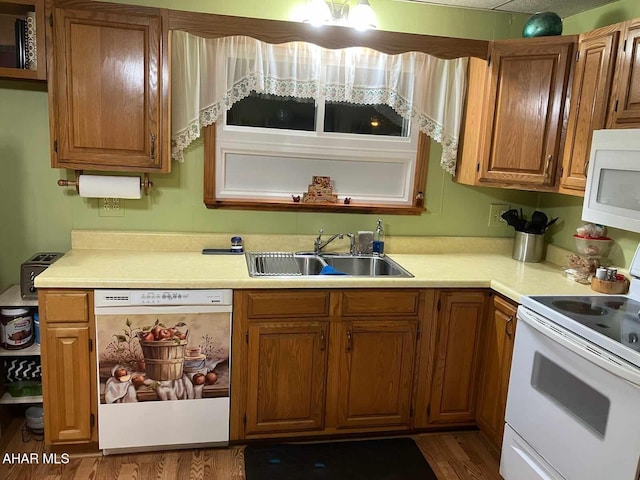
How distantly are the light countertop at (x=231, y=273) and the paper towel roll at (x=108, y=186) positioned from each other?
10.8 inches

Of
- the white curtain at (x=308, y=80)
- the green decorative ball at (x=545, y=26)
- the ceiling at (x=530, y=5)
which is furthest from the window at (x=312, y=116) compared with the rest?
the green decorative ball at (x=545, y=26)

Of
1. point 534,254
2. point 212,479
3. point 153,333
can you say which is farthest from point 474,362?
point 153,333

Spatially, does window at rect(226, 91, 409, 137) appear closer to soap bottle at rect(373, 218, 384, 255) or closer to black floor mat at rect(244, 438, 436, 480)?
soap bottle at rect(373, 218, 384, 255)

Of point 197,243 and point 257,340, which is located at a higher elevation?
point 197,243

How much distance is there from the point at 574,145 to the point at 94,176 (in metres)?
2.41

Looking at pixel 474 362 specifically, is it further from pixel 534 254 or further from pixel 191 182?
pixel 191 182

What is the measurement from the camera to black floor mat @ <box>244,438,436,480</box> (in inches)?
91.8

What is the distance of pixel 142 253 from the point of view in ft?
8.82

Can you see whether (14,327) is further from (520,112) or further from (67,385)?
(520,112)

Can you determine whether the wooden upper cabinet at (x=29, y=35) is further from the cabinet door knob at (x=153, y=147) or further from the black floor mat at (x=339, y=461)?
the black floor mat at (x=339, y=461)

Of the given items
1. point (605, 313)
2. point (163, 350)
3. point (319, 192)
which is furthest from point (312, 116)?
point (605, 313)

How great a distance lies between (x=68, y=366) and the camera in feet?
7.32

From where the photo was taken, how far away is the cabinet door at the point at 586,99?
225 centimetres

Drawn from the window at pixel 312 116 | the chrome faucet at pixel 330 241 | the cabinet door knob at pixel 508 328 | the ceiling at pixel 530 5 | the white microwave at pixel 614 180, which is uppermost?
the ceiling at pixel 530 5
